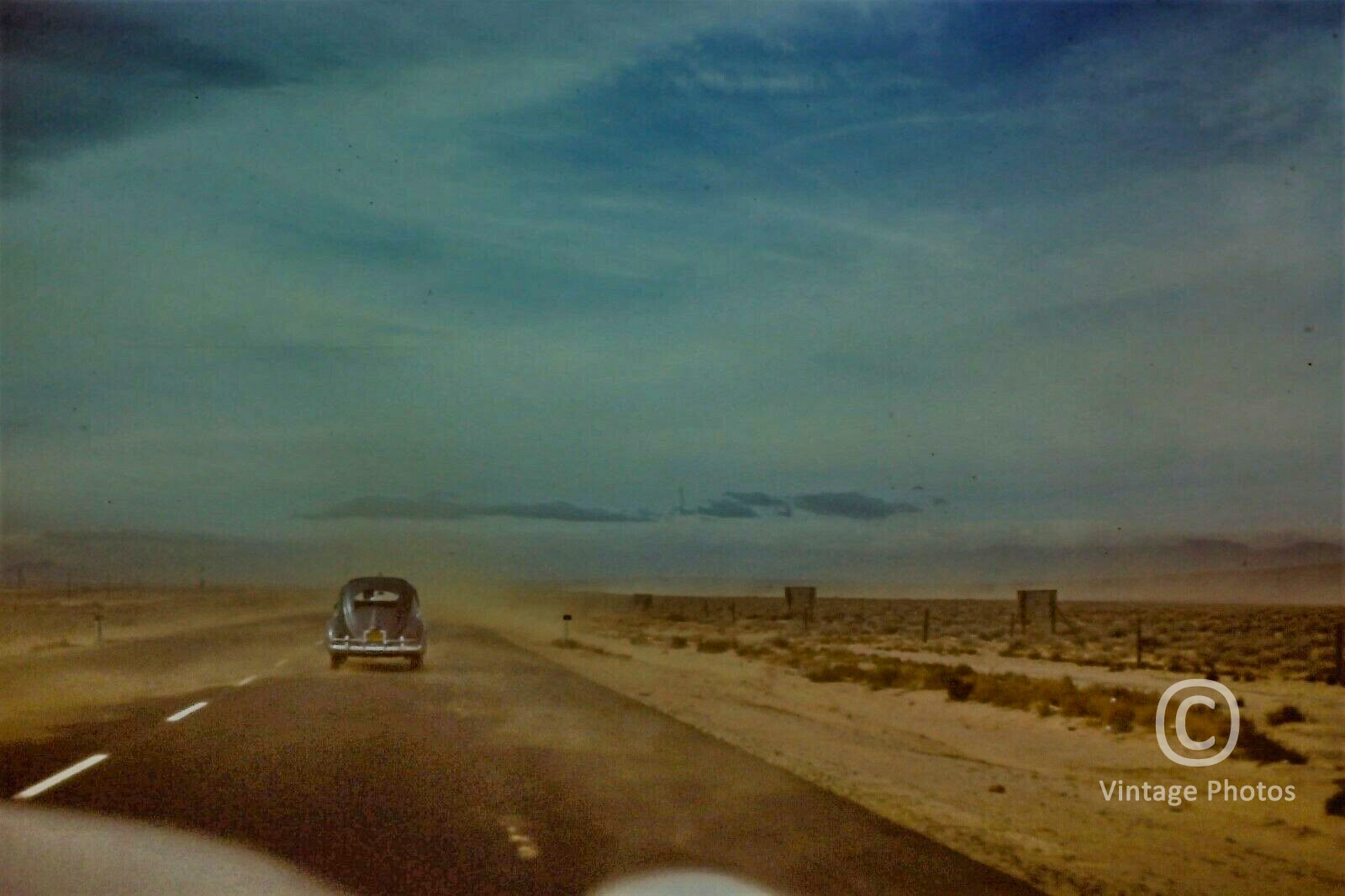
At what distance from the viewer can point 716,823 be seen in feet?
30.6

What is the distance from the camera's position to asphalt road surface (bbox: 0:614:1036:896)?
25.0 ft

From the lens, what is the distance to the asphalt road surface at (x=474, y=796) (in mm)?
7633

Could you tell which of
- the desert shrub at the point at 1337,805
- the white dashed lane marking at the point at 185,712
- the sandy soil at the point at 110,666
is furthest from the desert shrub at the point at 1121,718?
the sandy soil at the point at 110,666

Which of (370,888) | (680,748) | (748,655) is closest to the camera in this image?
(370,888)

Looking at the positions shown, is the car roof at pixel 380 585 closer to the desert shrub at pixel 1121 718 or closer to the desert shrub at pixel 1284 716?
the desert shrub at pixel 1121 718

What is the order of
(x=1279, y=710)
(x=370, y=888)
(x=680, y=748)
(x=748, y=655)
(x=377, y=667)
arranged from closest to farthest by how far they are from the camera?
(x=370, y=888)
(x=680, y=748)
(x=1279, y=710)
(x=377, y=667)
(x=748, y=655)

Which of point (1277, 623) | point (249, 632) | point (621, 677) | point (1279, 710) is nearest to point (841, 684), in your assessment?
point (621, 677)

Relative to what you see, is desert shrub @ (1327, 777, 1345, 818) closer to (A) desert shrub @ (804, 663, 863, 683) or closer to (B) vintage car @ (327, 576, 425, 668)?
(B) vintage car @ (327, 576, 425, 668)

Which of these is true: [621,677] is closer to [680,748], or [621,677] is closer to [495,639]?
[680,748]

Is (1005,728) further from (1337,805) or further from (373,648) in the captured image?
(373,648)

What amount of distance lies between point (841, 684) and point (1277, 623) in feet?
192

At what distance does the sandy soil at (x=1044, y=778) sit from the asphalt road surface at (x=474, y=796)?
2.68ft

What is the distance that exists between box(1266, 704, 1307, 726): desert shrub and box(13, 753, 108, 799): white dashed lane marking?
16684mm

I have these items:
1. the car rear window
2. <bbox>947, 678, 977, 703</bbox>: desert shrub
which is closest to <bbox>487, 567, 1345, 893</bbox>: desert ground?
<bbox>947, 678, 977, 703</bbox>: desert shrub
